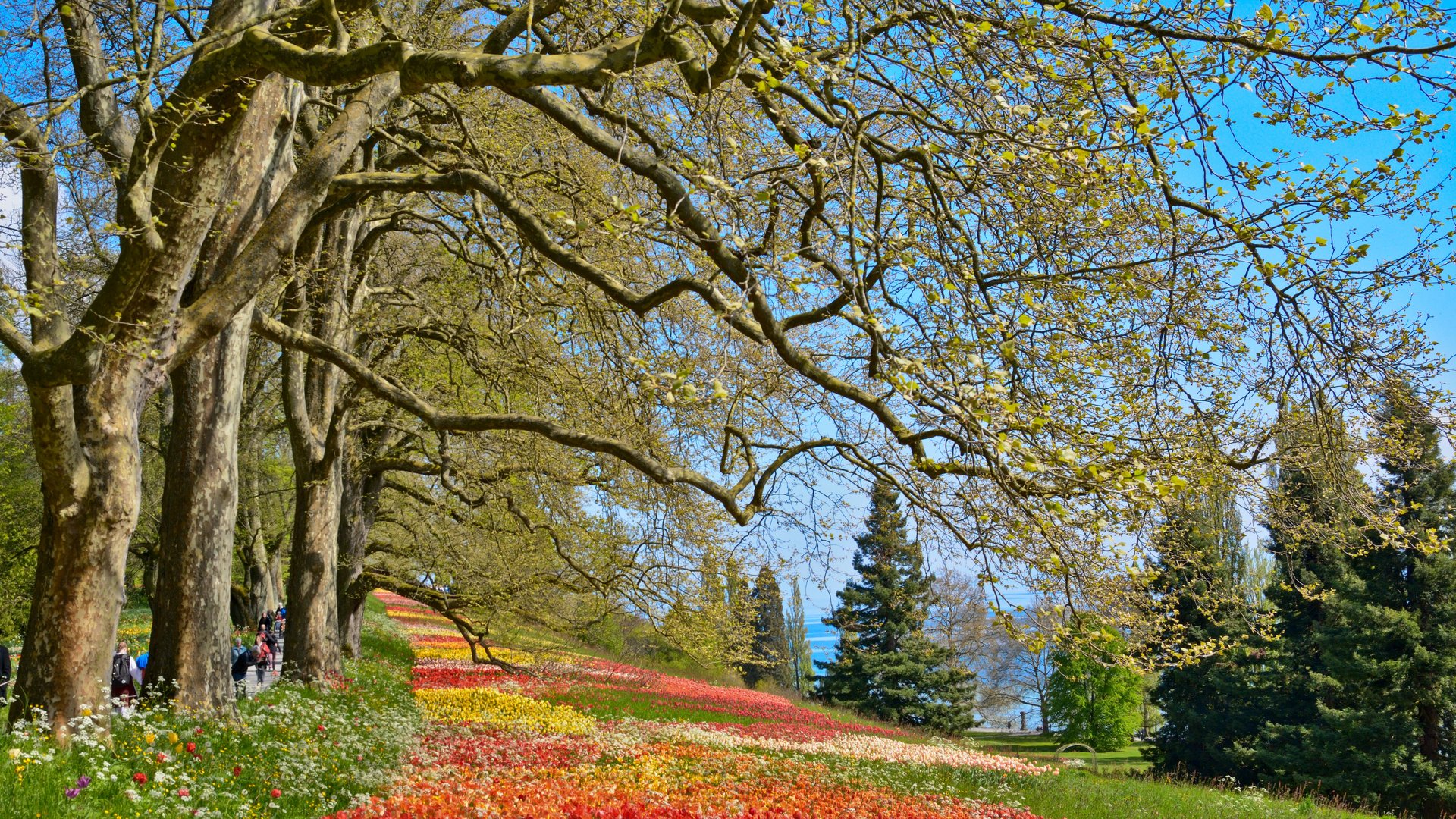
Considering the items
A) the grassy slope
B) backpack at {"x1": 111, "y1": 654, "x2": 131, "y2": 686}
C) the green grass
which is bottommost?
the grassy slope

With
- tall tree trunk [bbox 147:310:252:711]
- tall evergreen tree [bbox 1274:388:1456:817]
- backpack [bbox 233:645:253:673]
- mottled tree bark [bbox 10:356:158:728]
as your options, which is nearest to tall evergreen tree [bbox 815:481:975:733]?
tall evergreen tree [bbox 1274:388:1456:817]

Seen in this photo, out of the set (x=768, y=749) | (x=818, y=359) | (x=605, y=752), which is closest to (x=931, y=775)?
(x=768, y=749)

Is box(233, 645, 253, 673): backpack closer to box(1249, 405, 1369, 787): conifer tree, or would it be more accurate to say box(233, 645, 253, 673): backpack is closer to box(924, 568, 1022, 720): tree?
box(1249, 405, 1369, 787): conifer tree

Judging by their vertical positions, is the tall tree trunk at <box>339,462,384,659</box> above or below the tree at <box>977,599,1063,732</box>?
above

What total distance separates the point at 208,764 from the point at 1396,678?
75.7 ft

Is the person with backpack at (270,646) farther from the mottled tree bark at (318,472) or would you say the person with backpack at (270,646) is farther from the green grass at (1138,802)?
the green grass at (1138,802)

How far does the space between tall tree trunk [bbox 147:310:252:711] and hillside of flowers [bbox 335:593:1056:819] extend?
2004mm

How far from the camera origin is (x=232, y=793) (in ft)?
18.9

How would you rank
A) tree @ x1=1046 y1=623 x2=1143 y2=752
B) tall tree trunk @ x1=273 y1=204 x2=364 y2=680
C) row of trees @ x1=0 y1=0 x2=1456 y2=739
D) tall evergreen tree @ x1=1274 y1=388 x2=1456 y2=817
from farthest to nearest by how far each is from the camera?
1. tree @ x1=1046 y1=623 x2=1143 y2=752
2. tall evergreen tree @ x1=1274 y1=388 x2=1456 y2=817
3. tall tree trunk @ x1=273 y1=204 x2=364 y2=680
4. row of trees @ x1=0 y1=0 x2=1456 y2=739

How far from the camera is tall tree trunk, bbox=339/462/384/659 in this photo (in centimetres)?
1524

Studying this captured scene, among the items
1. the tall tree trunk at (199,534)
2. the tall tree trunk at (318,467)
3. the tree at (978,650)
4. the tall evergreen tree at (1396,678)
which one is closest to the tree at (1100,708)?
→ the tree at (978,650)

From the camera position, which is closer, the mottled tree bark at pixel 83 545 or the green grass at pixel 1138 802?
the mottled tree bark at pixel 83 545

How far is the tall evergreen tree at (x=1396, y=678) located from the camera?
1964cm

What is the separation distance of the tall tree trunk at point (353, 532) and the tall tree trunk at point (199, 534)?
668 centimetres
